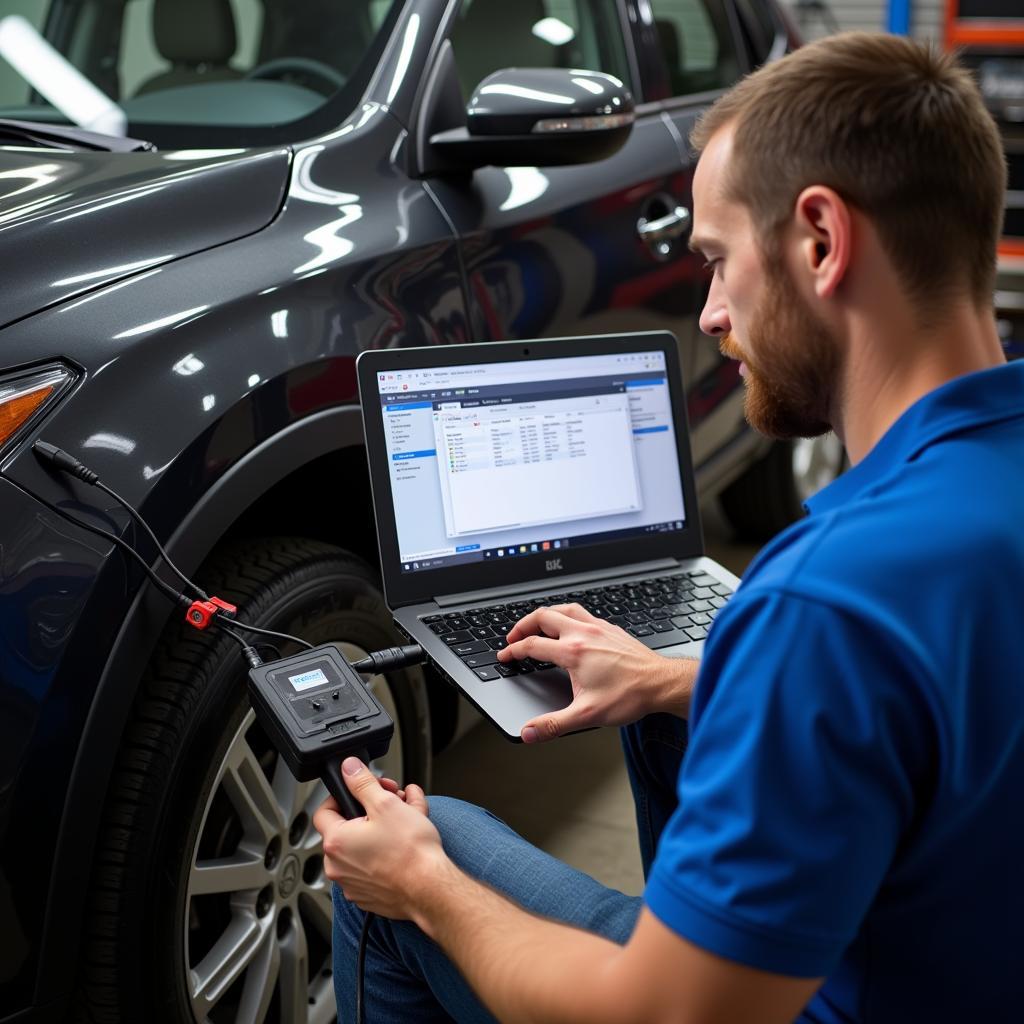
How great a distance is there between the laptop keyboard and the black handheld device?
0.64 ft

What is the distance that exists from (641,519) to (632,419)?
5.4 inches

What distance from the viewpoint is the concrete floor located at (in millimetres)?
2229

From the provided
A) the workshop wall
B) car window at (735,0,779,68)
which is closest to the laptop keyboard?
car window at (735,0,779,68)

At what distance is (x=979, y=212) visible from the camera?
35.7 inches

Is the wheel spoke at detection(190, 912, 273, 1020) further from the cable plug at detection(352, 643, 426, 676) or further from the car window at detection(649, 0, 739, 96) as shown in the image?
the car window at detection(649, 0, 739, 96)

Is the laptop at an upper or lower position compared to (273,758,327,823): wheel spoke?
upper

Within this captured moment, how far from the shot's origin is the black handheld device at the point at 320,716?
115 centimetres

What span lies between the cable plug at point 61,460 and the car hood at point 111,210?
139 millimetres

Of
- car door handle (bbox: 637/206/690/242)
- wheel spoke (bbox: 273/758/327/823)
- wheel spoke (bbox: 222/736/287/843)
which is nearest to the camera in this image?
wheel spoke (bbox: 222/736/287/843)

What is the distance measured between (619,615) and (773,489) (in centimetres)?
198

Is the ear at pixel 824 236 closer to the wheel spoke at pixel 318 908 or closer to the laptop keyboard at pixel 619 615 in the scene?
the laptop keyboard at pixel 619 615

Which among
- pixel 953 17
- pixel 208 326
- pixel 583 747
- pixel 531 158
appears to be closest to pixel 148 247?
pixel 208 326

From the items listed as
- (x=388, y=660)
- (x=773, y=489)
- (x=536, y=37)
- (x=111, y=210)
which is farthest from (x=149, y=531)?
(x=773, y=489)

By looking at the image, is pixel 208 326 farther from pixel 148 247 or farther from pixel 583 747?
pixel 583 747
